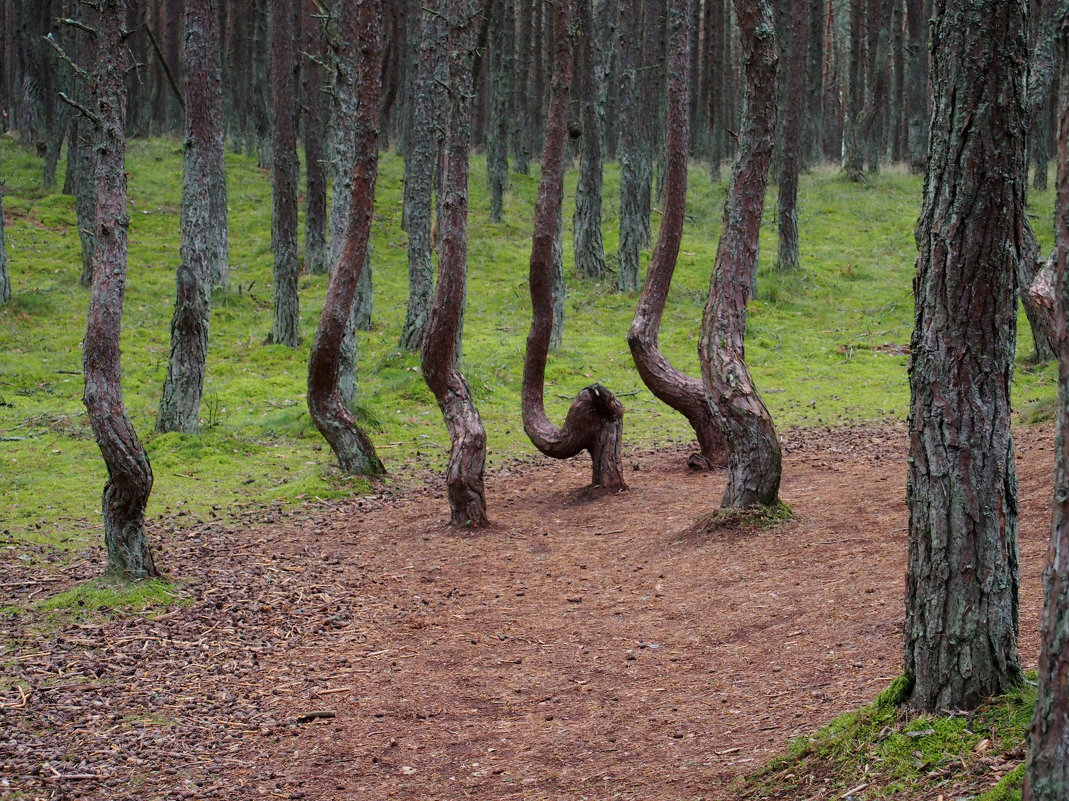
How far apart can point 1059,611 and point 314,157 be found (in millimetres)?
18429

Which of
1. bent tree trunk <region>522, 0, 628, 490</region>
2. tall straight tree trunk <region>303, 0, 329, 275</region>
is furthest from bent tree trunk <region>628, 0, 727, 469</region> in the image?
tall straight tree trunk <region>303, 0, 329, 275</region>

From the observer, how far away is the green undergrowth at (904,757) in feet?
11.4

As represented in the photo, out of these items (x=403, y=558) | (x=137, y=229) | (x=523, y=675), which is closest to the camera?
(x=523, y=675)

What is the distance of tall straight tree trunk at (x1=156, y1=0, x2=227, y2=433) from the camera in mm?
11648

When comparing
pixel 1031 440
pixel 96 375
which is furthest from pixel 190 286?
pixel 1031 440

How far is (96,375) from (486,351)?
10096mm

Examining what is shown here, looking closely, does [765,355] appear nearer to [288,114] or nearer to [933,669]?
[288,114]

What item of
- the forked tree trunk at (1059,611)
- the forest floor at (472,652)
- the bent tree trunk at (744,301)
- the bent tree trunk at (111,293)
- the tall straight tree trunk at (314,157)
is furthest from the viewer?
the tall straight tree trunk at (314,157)

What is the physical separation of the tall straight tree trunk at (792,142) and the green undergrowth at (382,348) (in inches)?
26.5

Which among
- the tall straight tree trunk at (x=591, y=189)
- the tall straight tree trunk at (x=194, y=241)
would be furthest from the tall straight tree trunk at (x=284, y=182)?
the tall straight tree trunk at (x=591, y=189)

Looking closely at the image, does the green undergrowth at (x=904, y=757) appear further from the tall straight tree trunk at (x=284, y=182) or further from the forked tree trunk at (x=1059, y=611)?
the tall straight tree trunk at (x=284, y=182)

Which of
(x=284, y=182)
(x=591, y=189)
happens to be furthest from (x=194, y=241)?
(x=591, y=189)

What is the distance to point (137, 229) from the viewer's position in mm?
25266

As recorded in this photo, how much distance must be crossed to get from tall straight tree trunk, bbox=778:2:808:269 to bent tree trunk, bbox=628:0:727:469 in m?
10.0
